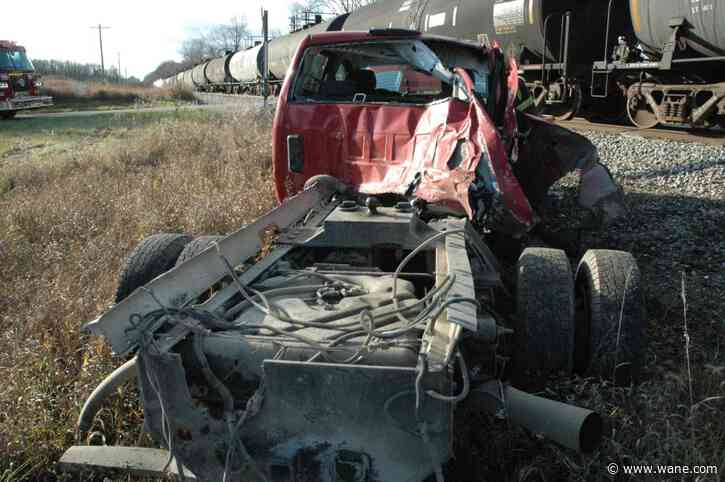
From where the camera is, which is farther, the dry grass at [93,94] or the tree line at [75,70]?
the tree line at [75,70]

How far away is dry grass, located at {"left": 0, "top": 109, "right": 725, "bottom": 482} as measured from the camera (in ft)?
8.11

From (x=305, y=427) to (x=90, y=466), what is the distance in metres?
1.03

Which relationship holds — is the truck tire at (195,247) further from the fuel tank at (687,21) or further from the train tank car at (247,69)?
the train tank car at (247,69)

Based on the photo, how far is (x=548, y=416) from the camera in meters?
2.05

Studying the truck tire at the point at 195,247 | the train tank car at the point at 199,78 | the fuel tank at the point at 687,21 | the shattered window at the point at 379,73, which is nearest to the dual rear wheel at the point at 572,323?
the truck tire at the point at 195,247

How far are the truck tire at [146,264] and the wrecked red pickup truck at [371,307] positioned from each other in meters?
0.01

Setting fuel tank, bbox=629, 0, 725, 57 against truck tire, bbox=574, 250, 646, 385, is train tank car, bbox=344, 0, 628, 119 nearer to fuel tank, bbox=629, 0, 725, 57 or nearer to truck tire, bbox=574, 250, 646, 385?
fuel tank, bbox=629, 0, 725, 57

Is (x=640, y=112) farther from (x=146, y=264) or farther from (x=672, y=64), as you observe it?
(x=146, y=264)

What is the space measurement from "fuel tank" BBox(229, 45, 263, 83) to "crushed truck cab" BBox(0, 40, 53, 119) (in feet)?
30.6

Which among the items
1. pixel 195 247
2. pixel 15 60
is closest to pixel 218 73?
pixel 15 60

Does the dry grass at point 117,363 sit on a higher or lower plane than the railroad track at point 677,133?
lower

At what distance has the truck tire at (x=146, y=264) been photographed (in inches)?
134

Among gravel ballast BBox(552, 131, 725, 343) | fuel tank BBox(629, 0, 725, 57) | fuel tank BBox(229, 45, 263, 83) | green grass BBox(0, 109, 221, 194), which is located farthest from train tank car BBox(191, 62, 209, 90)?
gravel ballast BBox(552, 131, 725, 343)

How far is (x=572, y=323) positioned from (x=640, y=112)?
1024 centimetres
